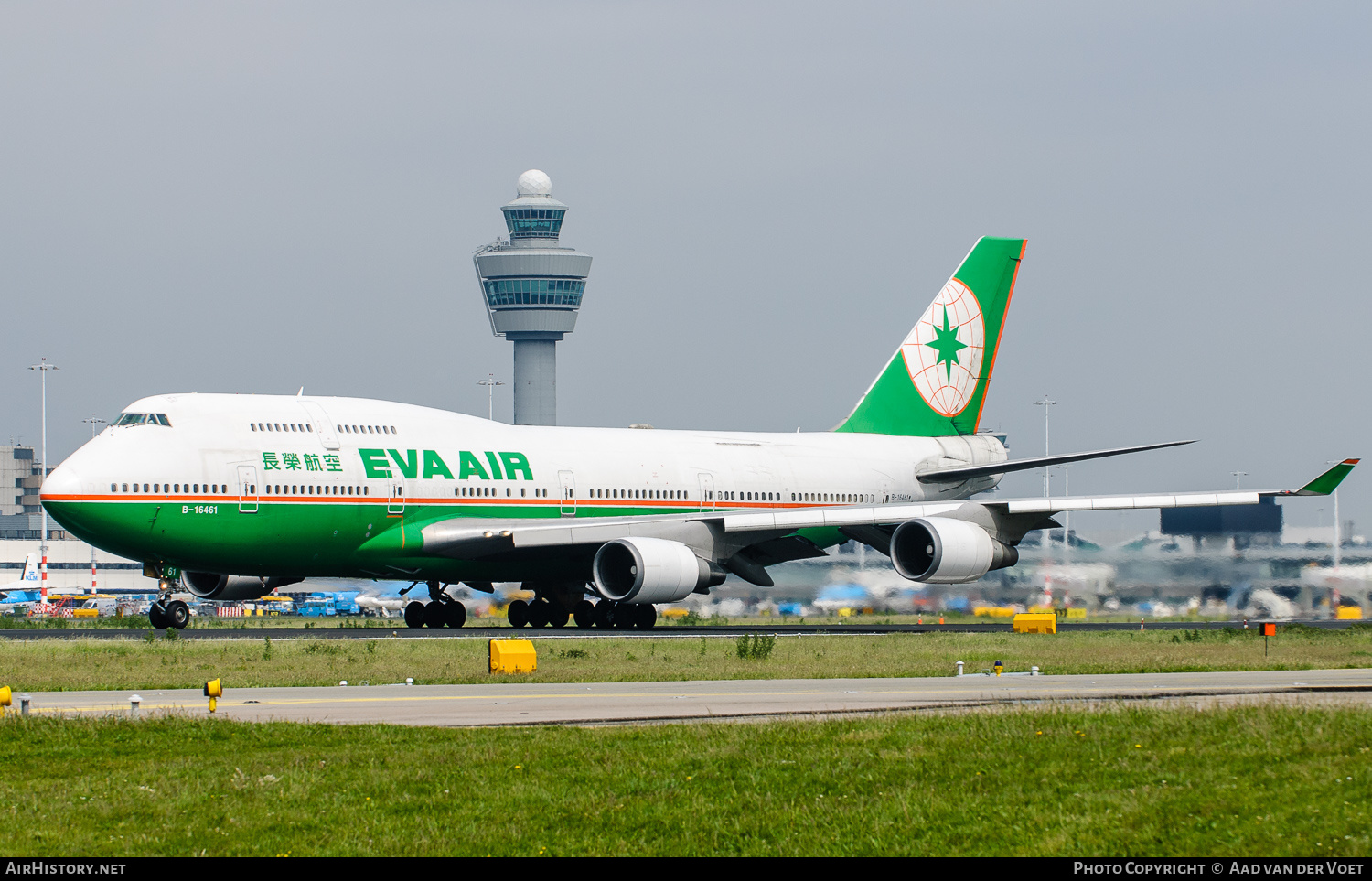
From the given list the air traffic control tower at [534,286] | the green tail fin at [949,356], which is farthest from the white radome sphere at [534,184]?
the green tail fin at [949,356]

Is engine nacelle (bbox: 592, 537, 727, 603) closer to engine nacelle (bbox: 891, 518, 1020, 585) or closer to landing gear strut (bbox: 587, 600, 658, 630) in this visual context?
landing gear strut (bbox: 587, 600, 658, 630)

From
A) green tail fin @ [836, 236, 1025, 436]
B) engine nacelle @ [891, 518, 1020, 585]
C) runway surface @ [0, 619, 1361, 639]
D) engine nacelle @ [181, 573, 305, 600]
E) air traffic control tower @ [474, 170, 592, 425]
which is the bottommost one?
runway surface @ [0, 619, 1361, 639]

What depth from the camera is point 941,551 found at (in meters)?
39.8

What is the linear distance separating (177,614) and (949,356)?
2507cm

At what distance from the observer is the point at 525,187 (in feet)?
600

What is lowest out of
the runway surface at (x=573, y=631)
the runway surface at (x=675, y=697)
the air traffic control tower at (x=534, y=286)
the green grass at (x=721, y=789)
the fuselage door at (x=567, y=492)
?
the runway surface at (x=573, y=631)

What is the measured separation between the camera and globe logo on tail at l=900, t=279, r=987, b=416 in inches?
2067

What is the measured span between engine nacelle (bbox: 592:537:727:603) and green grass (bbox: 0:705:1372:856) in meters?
22.8

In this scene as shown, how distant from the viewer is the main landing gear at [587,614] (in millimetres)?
42312

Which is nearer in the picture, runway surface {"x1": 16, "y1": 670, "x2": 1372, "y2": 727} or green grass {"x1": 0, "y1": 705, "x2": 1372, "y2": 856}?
green grass {"x1": 0, "y1": 705, "x2": 1372, "y2": 856}

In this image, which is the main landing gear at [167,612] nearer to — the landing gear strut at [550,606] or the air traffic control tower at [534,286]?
the landing gear strut at [550,606]

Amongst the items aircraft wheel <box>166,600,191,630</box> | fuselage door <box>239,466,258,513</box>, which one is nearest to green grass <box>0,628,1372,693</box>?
fuselage door <box>239,466,258,513</box>

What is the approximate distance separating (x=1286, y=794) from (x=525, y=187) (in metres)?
175

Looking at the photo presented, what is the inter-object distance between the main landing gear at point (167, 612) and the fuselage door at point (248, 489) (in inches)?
126
